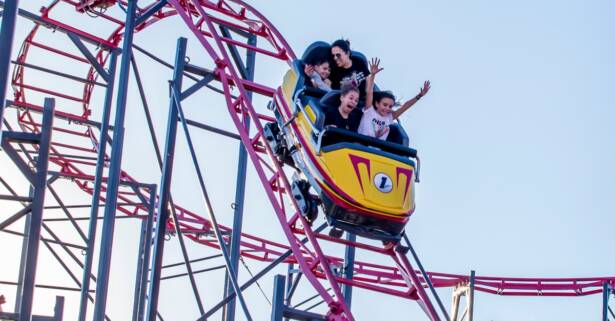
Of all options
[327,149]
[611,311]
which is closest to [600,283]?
[611,311]

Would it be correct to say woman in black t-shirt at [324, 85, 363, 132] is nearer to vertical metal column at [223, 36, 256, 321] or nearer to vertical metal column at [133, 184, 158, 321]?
vertical metal column at [223, 36, 256, 321]

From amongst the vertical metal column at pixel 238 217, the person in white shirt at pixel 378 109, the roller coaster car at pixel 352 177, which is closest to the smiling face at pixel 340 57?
the person in white shirt at pixel 378 109

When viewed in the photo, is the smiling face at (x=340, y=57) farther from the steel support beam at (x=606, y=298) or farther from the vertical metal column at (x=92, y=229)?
the steel support beam at (x=606, y=298)

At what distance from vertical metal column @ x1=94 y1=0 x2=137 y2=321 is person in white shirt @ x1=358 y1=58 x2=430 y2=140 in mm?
1747

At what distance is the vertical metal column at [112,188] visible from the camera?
269 inches

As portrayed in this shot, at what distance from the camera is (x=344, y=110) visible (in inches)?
245

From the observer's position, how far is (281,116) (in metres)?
6.54

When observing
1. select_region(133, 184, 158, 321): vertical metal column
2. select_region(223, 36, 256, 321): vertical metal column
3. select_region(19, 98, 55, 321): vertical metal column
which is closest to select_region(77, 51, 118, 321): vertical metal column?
select_region(133, 184, 158, 321): vertical metal column

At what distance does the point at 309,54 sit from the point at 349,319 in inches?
88.6

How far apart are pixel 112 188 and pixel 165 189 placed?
0.84 meters

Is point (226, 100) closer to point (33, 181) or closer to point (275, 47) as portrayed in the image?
point (275, 47)

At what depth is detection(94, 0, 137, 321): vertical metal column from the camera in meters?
6.84

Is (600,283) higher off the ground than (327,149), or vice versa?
(600,283)

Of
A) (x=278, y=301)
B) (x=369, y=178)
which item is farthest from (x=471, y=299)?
(x=278, y=301)
